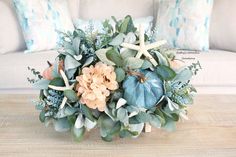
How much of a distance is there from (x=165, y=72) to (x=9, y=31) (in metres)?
1.64

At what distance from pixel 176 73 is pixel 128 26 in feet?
0.60

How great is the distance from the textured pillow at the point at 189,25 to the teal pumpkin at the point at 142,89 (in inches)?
55.3

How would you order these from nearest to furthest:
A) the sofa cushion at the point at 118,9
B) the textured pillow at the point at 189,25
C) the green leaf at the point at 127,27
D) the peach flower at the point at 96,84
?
the peach flower at the point at 96,84 < the green leaf at the point at 127,27 < the textured pillow at the point at 189,25 < the sofa cushion at the point at 118,9

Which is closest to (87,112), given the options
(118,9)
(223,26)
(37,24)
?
(37,24)

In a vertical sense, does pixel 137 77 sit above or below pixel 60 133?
above

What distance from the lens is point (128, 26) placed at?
0.96 meters

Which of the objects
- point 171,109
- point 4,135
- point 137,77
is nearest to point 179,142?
point 171,109

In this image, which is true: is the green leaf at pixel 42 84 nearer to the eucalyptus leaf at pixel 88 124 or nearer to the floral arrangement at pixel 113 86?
the floral arrangement at pixel 113 86

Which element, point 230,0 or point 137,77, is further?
point 230,0

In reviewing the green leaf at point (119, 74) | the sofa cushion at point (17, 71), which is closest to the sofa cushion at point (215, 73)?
the sofa cushion at point (17, 71)

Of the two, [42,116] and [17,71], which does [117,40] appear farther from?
[17,71]

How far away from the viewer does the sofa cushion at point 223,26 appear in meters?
2.25

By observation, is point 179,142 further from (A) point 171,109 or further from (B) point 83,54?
(B) point 83,54

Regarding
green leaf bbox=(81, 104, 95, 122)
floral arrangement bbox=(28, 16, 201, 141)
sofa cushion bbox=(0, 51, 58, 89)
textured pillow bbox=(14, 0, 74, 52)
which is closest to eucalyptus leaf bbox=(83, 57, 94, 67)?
floral arrangement bbox=(28, 16, 201, 141)
